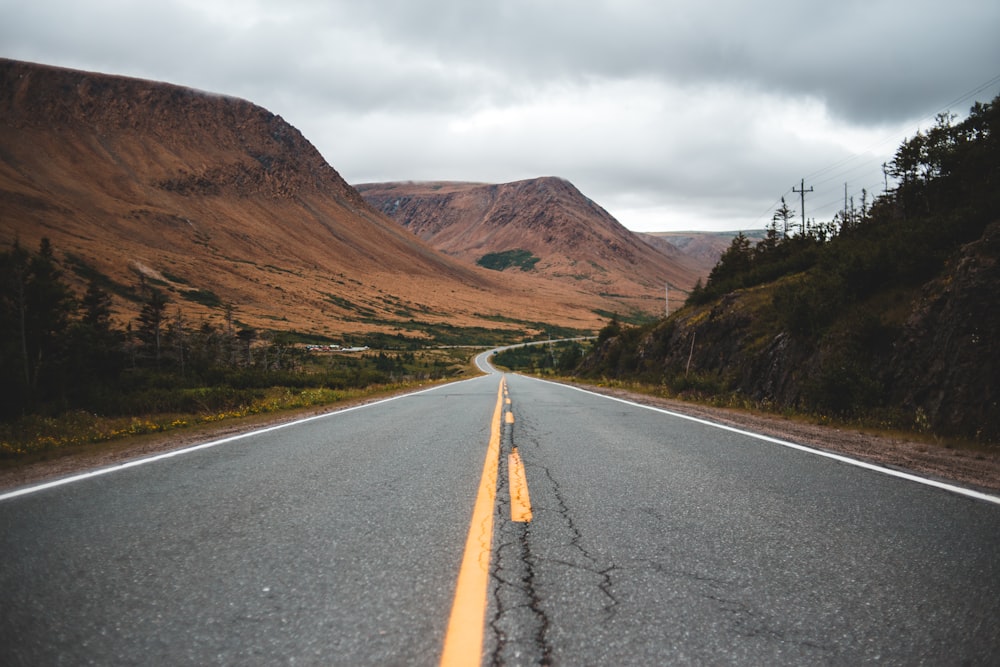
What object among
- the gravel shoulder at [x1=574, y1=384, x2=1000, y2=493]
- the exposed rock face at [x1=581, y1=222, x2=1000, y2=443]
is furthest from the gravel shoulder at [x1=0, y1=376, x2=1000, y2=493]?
the exposed rock face at [x1=581, y1=222, x2=1000, y2=443]

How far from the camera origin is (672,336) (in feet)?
96.3

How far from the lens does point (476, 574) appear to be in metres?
2.78

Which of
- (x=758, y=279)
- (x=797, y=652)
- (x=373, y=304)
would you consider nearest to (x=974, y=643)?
(x=797, y=652)

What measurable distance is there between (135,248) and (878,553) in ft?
593

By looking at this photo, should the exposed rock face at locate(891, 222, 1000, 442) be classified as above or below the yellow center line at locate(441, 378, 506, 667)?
above

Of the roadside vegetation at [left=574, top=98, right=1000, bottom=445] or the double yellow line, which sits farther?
the roadside vegetation at [left=574, top=98, right=1000, bottom=445]

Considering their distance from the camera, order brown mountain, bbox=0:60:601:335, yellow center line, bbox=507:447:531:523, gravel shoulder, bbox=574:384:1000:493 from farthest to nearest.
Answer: brown mountain, bbox=0:60:601:335 < gravel shoulder, bbox=574:384:1000:493 < yellow center line, bbox=507:447:531:523

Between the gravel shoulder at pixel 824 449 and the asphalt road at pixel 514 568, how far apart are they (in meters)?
0.98

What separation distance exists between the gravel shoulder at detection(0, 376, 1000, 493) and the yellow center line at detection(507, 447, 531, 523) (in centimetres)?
415

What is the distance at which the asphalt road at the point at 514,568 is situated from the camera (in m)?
2.15

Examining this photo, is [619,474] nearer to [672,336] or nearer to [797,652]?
[797,652]

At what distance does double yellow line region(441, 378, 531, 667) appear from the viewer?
2.08m

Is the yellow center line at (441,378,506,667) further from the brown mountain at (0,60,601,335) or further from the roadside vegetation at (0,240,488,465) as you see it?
the brown mountain at (0,60,601,335)

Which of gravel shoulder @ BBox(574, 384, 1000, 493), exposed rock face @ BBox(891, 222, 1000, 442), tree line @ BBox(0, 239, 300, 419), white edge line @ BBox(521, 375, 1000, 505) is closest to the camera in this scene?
white edge line @ BBox(521, 375, 1000, 505)
